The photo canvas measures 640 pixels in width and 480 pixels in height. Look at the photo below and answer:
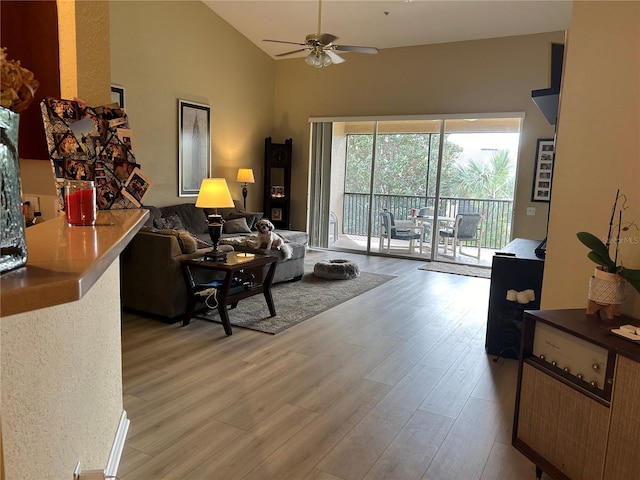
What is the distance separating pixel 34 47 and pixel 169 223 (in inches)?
160

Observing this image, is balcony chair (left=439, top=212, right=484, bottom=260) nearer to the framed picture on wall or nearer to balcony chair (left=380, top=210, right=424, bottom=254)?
balcony chair (left=380, top=210, right=424, bottom=254)

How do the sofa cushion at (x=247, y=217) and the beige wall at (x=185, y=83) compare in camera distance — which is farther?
the sofa cushion at (x=247, y=217)

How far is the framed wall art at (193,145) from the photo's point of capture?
664 cm

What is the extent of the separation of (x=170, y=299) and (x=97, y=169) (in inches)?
89.0

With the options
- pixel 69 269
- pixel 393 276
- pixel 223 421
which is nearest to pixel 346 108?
pixel 393 276

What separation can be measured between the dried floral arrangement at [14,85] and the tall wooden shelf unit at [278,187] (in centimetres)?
715

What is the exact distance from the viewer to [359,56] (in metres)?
7.61

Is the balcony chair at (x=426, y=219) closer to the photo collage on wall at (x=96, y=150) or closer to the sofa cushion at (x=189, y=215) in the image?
the sofa cushion at (x=189, y=215)

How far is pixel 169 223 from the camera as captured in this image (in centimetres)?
581

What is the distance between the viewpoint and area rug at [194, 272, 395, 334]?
410cm

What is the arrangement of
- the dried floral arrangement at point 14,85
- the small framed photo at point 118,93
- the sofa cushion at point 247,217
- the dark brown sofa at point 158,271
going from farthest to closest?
1. the sofa cushion at point 247,217
2. the small framed photo at point 118,93
3. the dark brown sofa at point 158,271
4. the dried floral arrangement at point 14,85

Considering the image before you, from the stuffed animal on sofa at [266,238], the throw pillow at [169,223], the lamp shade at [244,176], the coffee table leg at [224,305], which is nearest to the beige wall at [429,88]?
the lamp shade at [244,176]

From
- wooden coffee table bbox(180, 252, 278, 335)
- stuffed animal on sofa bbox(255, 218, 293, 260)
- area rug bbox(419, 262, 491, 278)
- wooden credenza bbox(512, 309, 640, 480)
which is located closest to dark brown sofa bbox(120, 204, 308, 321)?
wooden coffee table bbox(180, 252, 278, 335)

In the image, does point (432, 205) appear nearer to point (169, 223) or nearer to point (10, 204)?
point (169, 223)
